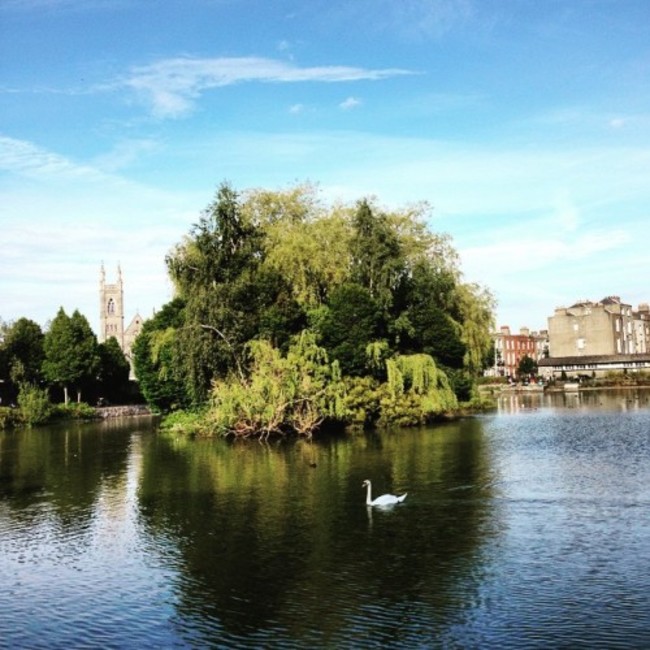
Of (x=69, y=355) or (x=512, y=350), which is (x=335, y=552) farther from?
(x=512, y=350)

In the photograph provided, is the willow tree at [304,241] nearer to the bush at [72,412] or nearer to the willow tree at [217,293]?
the willow tree at [217,293]

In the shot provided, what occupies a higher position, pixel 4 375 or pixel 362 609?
pixel 4 375

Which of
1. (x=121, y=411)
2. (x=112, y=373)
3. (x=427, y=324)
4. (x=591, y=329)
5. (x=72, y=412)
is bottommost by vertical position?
(x=121, y=411)

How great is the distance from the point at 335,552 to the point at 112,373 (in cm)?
9141

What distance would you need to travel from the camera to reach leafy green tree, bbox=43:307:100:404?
9531 centimetres

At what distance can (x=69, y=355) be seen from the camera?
95.4 meters

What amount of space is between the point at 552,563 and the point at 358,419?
36738mm

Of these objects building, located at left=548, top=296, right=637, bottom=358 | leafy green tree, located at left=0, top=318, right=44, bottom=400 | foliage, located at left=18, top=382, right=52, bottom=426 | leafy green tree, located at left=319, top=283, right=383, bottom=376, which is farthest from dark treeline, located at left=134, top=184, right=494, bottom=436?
building, located at left=548, top=296, right=637, bottom=358

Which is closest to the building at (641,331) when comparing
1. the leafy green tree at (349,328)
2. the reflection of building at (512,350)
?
the reflection of building at (512,350)

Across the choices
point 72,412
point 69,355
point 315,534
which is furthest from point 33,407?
point 315,534

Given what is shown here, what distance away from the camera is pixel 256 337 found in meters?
56.2

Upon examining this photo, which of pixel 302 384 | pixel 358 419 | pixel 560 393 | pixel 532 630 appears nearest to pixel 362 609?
pixel 532 630

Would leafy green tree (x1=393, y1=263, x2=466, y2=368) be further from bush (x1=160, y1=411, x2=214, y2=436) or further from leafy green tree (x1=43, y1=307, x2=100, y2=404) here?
leafy green tree (x1=43, y1=307, x2=100, y2=404)

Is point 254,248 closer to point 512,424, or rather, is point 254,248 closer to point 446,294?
point 446,294
